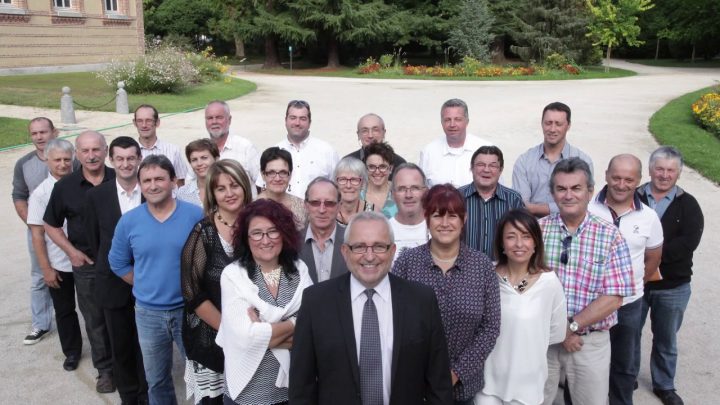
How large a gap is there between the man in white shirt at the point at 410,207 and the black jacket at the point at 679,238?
191 cm

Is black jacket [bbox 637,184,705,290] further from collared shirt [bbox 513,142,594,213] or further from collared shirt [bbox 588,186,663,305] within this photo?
collared shirt [bbox 513,142,594,213]

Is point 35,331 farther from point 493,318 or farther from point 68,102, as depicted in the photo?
point 68,102

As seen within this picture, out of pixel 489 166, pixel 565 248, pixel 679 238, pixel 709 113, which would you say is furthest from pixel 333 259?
pixel 709 113

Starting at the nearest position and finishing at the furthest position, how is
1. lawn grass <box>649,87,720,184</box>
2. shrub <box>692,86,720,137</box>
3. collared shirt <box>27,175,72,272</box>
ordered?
collared shirt <box>27,175,72,272</box> → lawn grass <box>649,87,720,184</box> → shrub <box>692,86,720,137</box>

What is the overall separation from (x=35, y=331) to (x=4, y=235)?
3.71 m

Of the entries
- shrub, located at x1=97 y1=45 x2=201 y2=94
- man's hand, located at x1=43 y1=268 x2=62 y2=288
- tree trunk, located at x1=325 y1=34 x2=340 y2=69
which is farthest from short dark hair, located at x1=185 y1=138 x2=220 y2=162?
tree trunk, located at x1=325 y1=34 x2=340 y2=69

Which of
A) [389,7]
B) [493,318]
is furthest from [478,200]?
[389,7]

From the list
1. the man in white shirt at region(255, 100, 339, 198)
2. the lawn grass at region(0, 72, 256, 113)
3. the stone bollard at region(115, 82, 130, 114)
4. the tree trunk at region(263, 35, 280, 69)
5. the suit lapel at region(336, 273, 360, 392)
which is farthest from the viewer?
the tree trunk at region(263, 35, 280, 69)

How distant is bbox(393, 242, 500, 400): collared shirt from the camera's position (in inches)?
129

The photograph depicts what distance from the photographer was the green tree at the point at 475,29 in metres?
41.4

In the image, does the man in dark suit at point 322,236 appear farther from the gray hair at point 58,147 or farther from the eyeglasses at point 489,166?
the gray hair at point 58,147

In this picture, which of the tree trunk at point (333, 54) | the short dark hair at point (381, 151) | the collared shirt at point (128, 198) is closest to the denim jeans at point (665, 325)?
the short dark hair at point (381, 151)

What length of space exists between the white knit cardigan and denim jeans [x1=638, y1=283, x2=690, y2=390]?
3004mm

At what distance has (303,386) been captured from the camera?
2.85m
